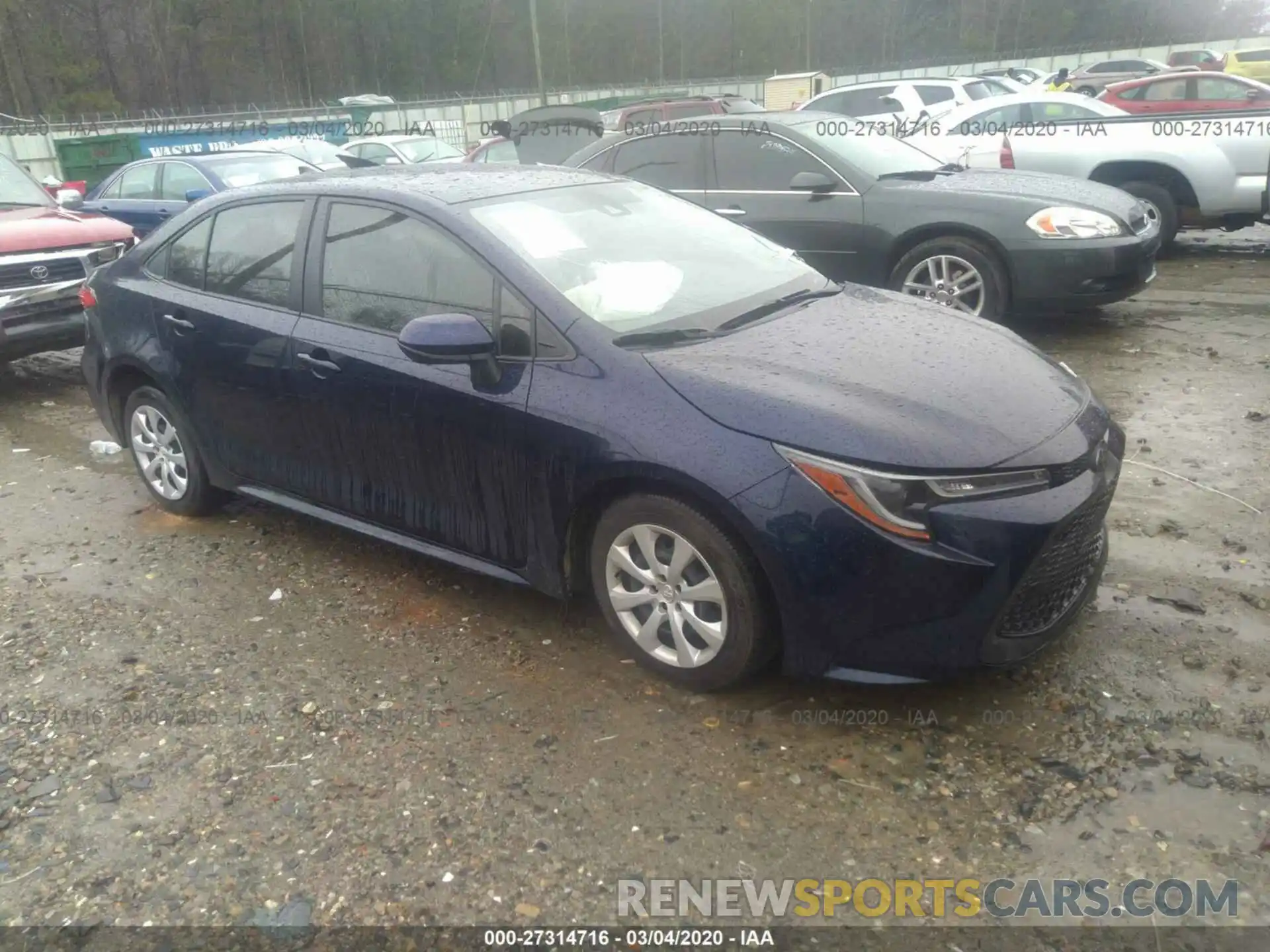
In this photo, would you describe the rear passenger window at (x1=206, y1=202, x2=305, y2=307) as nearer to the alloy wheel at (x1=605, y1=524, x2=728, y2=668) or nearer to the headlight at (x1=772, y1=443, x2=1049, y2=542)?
the alloy wheel at (x1=605, y1=524, x2=728, y2=668)

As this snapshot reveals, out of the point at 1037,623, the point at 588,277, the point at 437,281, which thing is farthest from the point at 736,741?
the point at 437,281

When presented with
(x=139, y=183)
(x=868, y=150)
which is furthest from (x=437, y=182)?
(x=139, y=183)

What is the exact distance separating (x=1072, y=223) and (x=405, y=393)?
4.94m

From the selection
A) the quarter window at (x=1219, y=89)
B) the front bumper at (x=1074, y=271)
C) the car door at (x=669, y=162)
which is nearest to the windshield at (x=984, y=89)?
the quarter window at (x=1219, y=89)

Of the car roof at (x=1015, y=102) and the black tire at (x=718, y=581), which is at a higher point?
the car roof at (x=1015, y=102)

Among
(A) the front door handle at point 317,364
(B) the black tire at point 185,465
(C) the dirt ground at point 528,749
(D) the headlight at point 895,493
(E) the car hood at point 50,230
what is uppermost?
(E) the car hood at point 50,230

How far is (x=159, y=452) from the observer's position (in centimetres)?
500

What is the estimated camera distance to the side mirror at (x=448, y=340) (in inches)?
130

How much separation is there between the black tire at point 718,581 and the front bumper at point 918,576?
0.09 m

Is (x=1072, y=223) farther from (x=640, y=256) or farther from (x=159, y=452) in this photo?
(x=159, y=452)

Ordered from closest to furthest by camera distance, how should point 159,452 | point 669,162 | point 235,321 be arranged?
point 235,321
point 159,452
point 669,162

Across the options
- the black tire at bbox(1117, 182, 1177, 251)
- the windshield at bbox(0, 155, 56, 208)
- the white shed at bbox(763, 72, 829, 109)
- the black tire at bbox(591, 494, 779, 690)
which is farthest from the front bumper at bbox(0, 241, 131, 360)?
the white shed at bbox(763, 72, 829, 109)

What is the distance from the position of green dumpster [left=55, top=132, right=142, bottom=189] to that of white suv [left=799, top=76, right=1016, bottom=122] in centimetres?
1768

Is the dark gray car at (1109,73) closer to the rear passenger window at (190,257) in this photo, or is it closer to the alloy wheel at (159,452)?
the rear passenger window at (190,257)
